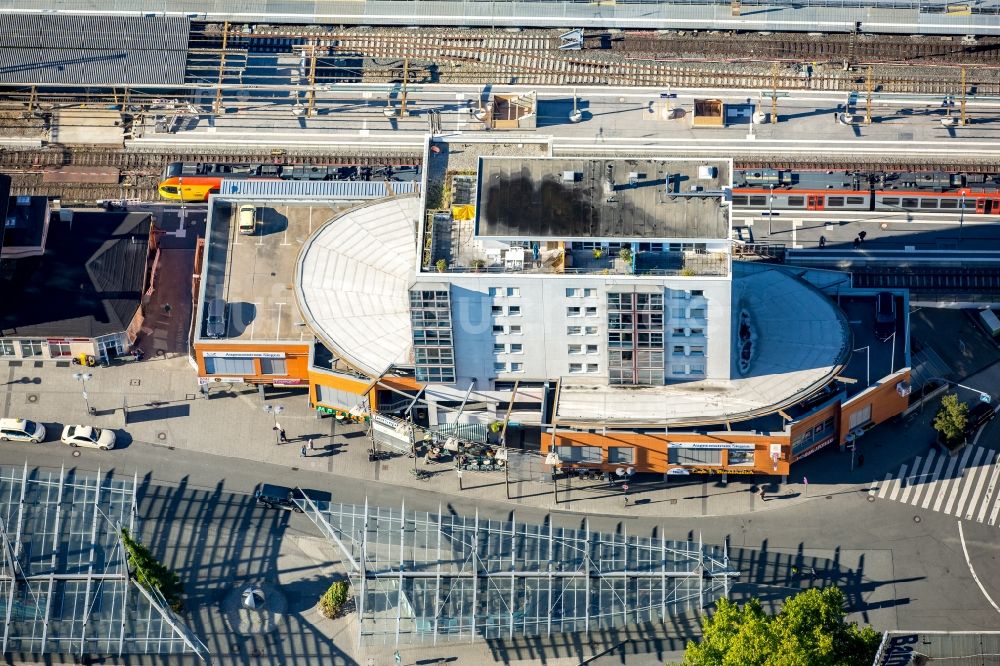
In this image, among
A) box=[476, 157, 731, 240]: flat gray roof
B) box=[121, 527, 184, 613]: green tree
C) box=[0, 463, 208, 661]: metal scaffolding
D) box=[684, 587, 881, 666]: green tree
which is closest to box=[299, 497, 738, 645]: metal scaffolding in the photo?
box=[684, 587, 881, 666]: green tree

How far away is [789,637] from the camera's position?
18525 cm

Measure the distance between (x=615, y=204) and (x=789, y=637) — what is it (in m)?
45.0

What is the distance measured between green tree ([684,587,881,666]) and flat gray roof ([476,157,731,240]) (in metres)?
36.1

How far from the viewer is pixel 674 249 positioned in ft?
648

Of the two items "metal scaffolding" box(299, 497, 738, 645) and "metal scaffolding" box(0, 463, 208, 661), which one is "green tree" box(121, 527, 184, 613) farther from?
"metal scaffolding" box(299, 497, 738, 645)

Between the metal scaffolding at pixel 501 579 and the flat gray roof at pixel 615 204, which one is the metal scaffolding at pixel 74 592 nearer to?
the metal scaffolding at pixel 501 579

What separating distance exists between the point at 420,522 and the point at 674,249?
36.3 meters

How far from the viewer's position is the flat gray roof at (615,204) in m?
196

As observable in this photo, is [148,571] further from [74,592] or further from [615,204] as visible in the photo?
[615,204]

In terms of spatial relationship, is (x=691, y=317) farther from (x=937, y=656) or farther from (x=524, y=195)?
(x=937, y=656)

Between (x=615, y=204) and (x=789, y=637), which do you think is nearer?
(x=789, y=637)

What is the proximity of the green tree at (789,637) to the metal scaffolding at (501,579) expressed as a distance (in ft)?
21.6

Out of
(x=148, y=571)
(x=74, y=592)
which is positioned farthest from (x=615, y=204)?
(x=74, y=592)

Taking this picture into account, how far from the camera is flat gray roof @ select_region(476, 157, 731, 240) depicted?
196375 mm
